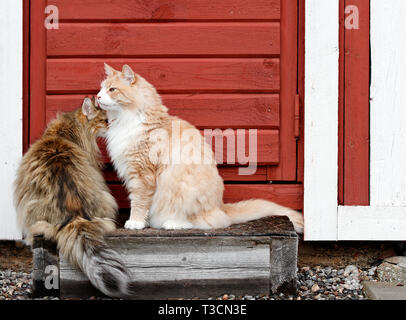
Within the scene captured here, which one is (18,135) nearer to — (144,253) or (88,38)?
(88,38)

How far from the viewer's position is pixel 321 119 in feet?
12.0

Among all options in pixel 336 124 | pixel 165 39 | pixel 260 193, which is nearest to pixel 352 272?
pixel 260 193

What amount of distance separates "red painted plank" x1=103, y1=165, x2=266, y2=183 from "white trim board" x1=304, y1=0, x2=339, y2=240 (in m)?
0.32

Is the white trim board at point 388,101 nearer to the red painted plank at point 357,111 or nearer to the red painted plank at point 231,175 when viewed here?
the red painted plank at point 357,111

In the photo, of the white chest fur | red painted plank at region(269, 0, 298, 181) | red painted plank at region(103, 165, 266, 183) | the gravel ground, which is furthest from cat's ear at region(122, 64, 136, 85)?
the gravel ground

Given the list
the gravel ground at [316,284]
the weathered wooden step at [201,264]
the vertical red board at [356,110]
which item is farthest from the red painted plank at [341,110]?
the weathered wooden step at [201,264]

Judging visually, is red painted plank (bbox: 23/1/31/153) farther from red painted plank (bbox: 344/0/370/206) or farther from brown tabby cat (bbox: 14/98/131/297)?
red painted plank (bbox: 344/0/370/206)

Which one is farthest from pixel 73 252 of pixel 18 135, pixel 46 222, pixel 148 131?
pixel 18 135

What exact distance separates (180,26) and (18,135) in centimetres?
136

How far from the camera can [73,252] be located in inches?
113

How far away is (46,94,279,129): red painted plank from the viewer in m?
3.72

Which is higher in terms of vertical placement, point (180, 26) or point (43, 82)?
point (180, 26)

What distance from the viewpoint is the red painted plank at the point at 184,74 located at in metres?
3.71

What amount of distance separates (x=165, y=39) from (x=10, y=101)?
116 cm
